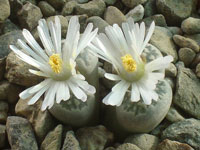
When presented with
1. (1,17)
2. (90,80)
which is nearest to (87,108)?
(90,80)

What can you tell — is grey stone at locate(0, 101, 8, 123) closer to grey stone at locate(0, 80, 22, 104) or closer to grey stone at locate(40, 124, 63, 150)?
grey stone at locate(0, 80, 22, 104)

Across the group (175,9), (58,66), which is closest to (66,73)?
(58,66)

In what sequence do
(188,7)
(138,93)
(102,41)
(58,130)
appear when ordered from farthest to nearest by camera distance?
(188,7), (58,130), (102,41), (138,93)

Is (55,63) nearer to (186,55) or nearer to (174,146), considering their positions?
(174,146)

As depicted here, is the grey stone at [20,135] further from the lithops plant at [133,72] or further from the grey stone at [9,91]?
the lithops plant at [133,72]

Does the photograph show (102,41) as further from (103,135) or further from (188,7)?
(188,7)
